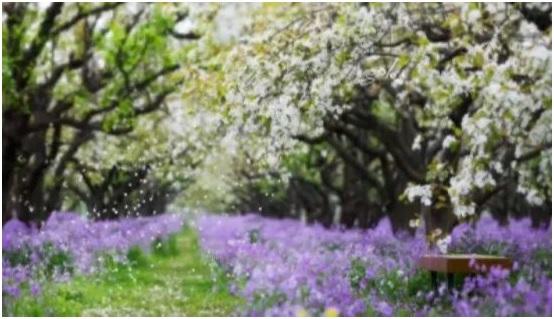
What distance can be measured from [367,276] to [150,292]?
2.07m

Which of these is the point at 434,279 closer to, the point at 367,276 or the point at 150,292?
the point at 367,276

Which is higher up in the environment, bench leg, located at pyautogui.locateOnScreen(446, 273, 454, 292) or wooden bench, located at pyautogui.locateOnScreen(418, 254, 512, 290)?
wooden bench, located at pyautogui.locateOnScreen(418, 254, 512, 290)

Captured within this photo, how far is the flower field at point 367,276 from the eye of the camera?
24.9 ft

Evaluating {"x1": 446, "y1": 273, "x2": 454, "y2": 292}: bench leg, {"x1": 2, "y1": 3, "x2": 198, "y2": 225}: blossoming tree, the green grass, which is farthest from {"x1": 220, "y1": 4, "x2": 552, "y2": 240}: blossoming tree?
{"x1": 2, "y1": 3, "x2": 198, "y2": 225}: blossoming tree

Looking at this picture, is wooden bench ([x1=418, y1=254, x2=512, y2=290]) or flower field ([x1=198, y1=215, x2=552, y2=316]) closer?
flower field ([x1=198, y1=215, x2=552, y2=316])

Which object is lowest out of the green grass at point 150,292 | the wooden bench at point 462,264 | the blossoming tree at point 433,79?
the green grass at point 150,292

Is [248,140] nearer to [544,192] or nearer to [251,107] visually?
[251,107]

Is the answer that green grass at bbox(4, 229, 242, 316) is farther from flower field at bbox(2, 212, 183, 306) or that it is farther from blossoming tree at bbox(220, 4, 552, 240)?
blossoming tree at bbox(220, 4, 552, 240)

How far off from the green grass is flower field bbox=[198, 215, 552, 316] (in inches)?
8.3

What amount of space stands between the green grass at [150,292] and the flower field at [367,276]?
8.3 inches

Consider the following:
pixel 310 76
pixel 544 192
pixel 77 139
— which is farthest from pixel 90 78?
pixel 544 192

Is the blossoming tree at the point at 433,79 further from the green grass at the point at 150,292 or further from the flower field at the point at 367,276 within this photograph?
the green grass at the point at 150,292

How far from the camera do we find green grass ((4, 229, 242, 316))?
8.23 meters

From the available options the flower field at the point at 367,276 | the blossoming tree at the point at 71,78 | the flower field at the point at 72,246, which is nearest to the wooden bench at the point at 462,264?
the flower field at the point at 367,276
